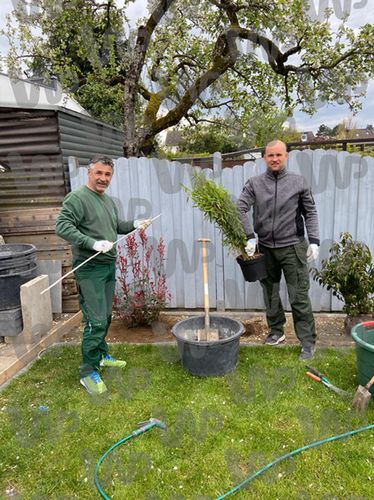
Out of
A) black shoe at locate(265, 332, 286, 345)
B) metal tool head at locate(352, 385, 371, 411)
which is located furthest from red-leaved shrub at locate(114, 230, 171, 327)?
metal tool head at locate(352, 385, 371, 411)

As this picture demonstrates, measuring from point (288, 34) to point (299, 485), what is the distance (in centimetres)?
871

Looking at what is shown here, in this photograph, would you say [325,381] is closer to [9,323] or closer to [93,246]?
[93,246]

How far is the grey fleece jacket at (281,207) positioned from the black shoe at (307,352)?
3.38 feet

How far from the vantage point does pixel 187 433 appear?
8.79ft

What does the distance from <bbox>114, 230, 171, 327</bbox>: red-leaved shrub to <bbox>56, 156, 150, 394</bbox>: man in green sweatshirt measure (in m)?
1.23

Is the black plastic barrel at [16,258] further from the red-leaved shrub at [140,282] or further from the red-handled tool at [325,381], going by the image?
the red-handled tool at [325,381]

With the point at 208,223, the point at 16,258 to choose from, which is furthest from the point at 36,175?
the point at 208,223

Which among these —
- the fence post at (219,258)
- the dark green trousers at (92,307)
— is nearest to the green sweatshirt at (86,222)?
the dark green trousers at (92,307)

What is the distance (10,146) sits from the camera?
5.14 metres

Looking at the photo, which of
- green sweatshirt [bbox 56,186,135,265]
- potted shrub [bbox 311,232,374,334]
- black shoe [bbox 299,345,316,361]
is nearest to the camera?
green sweatshirt [bbox 56,186,135,265]

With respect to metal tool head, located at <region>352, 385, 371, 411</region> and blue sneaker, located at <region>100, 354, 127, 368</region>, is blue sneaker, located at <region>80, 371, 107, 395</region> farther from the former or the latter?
metal tool head, located at <region>352, 385, 371, 411</region>

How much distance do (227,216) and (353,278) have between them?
1595 millimetres

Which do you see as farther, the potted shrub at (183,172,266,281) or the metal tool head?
the potted shrub at (183,172,266,281)

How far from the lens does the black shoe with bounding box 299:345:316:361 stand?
368cm
